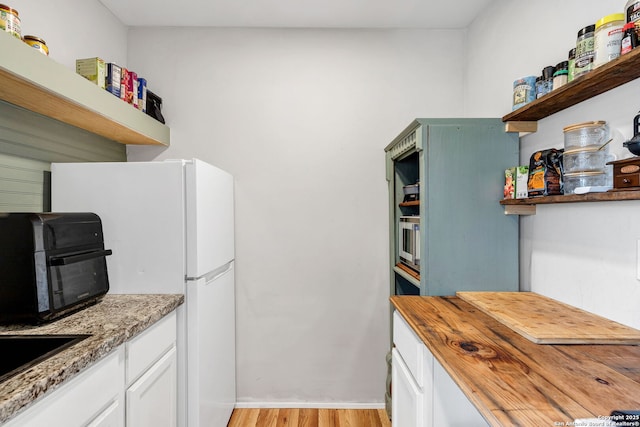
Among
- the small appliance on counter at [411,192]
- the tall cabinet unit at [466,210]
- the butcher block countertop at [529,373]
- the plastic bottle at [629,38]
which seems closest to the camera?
the butcher block countertop at [529,373]

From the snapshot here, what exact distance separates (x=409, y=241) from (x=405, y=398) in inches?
33.7

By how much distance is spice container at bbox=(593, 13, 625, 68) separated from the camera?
1.06m

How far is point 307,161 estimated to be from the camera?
239 cm

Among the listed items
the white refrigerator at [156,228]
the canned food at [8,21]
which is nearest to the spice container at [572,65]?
the white refrigerator at [156,228]

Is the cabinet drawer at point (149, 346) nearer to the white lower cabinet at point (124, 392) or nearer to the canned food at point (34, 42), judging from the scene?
the white lower cabinet at point (124, 392)

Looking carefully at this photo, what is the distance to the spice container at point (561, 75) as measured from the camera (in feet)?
4.31

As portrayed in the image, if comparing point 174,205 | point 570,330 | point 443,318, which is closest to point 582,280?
Result: point 570,330

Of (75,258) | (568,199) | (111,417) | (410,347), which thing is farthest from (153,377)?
(568,199)

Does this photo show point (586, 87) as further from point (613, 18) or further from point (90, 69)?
point (90, 69)

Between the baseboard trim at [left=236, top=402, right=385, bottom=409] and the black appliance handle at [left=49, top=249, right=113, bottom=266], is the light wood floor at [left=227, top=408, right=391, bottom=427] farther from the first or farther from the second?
the black appliance handle at [left=49, top=249, right=113, bottom=266]

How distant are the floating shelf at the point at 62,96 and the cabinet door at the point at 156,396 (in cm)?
120

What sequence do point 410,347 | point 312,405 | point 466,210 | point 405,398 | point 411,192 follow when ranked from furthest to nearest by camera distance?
point 312,405 < point 411,192 < point 466,210 < point 405,398 < point 410,347

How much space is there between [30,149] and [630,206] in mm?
2424

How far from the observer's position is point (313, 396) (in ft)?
7.83
